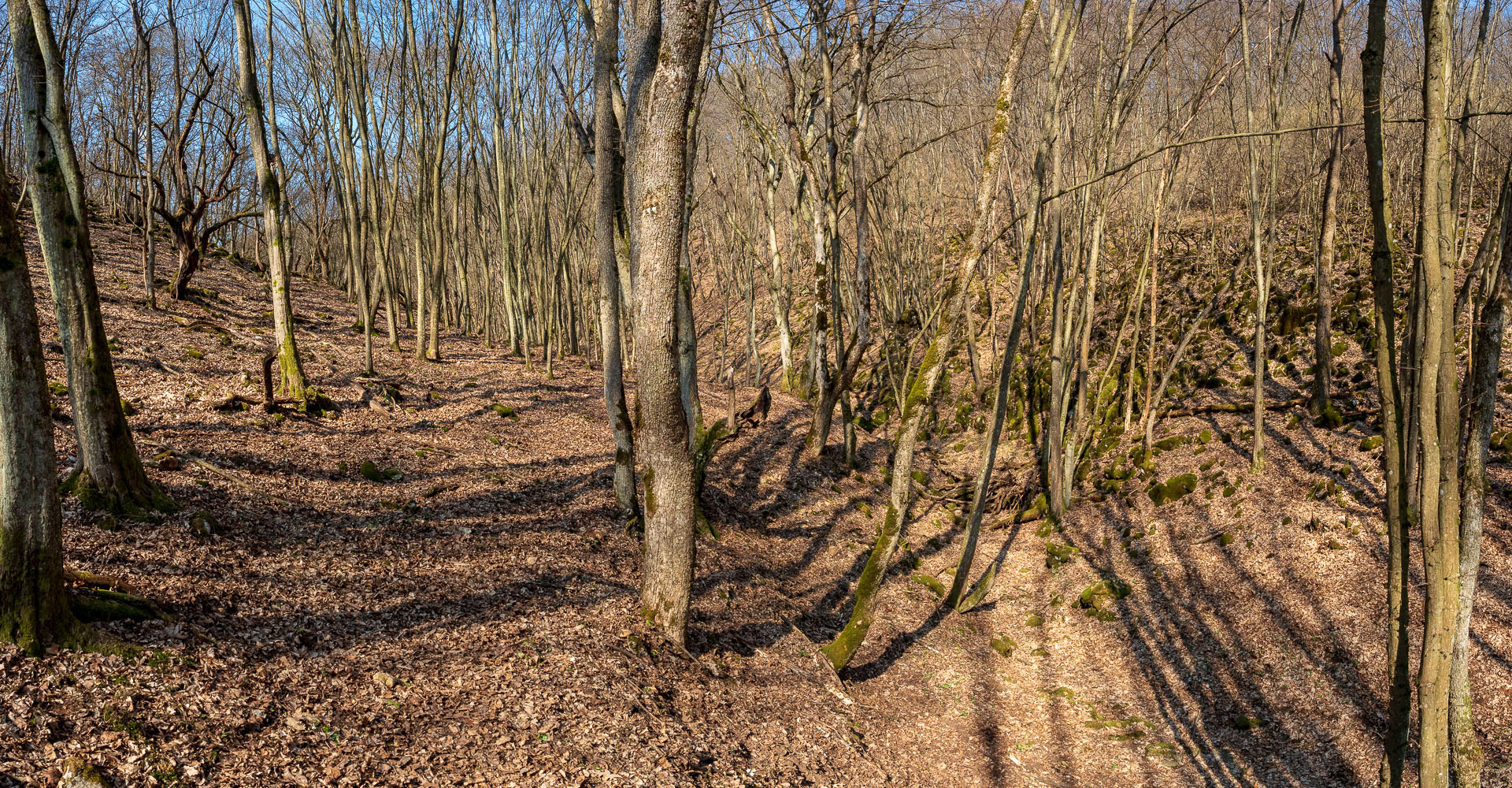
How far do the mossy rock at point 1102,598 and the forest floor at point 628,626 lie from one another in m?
0.16

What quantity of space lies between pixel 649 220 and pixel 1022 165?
31.6 ft

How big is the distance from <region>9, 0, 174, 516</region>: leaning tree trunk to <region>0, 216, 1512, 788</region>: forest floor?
293mm

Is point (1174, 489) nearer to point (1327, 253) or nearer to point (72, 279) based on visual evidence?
point (1327, 253)

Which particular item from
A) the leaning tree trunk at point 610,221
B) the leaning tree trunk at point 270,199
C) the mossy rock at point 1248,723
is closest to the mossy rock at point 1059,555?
the mossy rock at point 1248,723

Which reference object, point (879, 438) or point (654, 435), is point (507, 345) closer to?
point (879, 438)

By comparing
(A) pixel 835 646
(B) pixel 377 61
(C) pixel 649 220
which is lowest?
(A) pixel 835 646

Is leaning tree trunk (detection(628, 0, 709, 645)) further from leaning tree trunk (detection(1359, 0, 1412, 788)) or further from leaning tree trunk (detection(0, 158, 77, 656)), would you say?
leaning tree trunk (detection(1359, 0, 1412, 788))

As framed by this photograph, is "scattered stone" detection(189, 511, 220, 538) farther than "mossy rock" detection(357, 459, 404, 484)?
No

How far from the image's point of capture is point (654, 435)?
5578 millimetres

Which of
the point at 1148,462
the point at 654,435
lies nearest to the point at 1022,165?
the point at 1148,462

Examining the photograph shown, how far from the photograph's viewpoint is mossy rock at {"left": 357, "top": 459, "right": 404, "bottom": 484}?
8078 millimetres

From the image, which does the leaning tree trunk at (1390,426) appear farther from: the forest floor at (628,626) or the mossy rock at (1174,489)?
the mossy rock at (1174,489)

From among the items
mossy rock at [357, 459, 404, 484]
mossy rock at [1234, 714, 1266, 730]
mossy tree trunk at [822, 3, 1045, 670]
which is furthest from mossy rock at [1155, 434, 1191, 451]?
mossy rock at [357, 459, 404, 484]

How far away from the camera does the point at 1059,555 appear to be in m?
10.6
